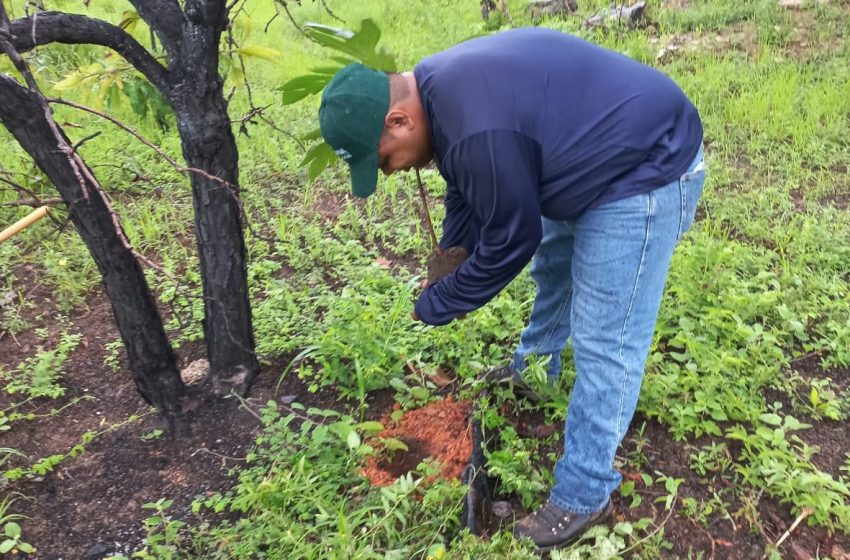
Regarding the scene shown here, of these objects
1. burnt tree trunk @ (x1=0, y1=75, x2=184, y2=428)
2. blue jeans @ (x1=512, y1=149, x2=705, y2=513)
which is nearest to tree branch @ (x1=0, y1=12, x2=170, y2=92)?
burnt tree trunk @ (x1=0, y1=75, x2=184, y2=428)

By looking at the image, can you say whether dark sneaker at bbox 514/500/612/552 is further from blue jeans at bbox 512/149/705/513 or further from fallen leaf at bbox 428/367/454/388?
fallen leaf at bbox 428/367/454/388

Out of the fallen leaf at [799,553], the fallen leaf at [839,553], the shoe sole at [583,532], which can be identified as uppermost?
the shoe sole at [583,532]

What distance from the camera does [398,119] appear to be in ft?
5.43

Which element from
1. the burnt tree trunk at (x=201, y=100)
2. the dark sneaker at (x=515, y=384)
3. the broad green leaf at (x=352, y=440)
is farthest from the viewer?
the dark sneaker at (x=515, y=384)

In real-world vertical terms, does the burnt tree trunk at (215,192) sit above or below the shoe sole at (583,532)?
above

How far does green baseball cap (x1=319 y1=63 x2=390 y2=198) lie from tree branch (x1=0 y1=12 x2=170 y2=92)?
2.19 ft

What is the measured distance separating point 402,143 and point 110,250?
40.5 inches

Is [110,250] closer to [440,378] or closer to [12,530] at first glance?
[12,530]

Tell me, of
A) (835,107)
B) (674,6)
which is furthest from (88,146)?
(674,6)

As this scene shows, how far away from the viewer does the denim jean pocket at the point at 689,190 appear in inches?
70.2

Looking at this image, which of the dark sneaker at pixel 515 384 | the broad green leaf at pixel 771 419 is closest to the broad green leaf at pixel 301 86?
the dark sneaker at pixel 515 384

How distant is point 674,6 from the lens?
7.12 meters

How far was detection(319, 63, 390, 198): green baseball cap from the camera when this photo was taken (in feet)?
5.17

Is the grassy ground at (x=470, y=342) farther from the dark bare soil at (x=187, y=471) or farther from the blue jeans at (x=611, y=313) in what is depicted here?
the blue jeans at (x=611, y=313)
